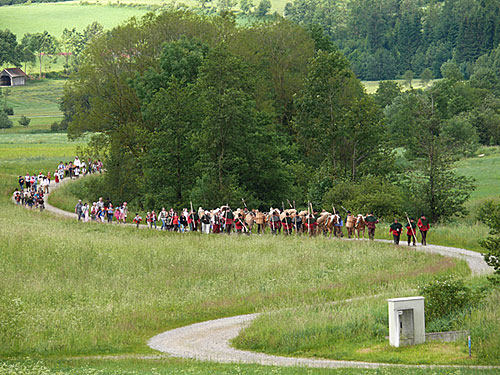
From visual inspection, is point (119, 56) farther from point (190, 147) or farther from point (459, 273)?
point (459, 273)

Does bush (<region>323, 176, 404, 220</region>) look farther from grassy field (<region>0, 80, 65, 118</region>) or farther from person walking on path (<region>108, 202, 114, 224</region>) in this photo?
grassy field (<region>0, 80, 65, 118</region>)

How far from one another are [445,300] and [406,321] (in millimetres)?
2889

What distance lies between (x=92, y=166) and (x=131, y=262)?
172 feet

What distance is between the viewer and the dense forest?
5869 centimetres

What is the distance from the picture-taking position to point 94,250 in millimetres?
41719

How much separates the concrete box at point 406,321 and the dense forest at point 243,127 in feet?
103

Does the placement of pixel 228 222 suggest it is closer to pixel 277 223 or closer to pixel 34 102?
pixel 277 223

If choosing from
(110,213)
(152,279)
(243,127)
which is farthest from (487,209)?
(243,127)

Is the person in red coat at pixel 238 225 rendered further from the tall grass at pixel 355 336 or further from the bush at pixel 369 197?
the tall grass at pixel 355 336

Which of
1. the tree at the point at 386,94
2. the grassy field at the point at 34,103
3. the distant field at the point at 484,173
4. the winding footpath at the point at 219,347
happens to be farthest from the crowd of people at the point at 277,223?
the grassy field at the point at 34,103

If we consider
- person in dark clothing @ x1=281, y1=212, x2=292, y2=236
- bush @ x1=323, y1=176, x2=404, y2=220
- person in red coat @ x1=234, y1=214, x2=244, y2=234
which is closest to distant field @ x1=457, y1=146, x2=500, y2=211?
bush @ x1=323, y1=176, x2=404, y2=220

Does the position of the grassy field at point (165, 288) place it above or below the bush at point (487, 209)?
below

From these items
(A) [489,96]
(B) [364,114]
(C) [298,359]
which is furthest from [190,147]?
(A) [489,96]

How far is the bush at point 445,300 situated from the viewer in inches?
989
